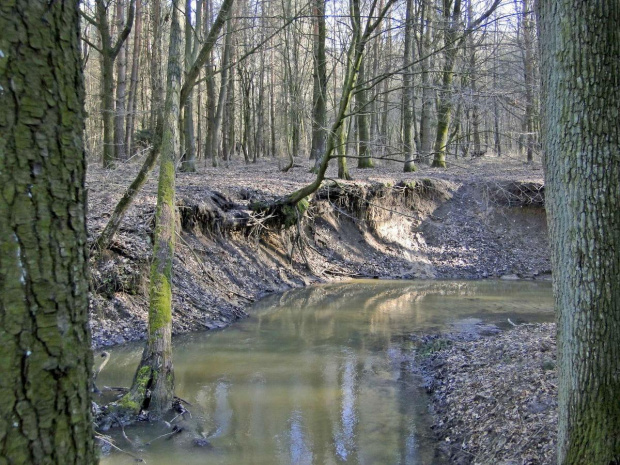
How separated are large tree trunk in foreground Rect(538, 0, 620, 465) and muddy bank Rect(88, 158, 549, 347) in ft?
25.2

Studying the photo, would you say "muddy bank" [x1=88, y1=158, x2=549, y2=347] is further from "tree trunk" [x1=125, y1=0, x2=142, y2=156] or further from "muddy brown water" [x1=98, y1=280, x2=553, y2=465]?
"tree trunk" [x1=125, y1=0, x2=142, y2=156]

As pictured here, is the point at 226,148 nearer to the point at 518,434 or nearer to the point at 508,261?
the point at 508,261

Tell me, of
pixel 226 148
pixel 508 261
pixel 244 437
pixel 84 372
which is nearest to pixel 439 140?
pixel 508 261

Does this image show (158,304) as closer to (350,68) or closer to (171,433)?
(171,433)

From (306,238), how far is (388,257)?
3394 millimetres

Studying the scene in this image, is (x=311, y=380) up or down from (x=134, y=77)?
down

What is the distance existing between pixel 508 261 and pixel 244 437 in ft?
51.0

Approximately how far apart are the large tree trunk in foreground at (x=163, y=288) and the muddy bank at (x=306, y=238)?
10.7 ft

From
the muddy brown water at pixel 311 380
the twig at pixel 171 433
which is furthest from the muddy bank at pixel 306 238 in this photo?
the twig at pixel 171 433

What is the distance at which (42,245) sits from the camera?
5.46ft

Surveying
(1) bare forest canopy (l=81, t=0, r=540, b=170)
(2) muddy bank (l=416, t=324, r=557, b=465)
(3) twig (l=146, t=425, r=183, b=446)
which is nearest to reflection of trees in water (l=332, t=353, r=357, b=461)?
(2) muddy bank (l=416, t=324, r=557, b=465)

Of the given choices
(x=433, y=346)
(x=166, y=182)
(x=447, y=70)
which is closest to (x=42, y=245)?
(x=166, y=182)

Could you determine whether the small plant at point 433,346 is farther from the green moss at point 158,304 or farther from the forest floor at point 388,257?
the green moss at point 158,304

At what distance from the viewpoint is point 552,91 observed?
4070 millimetres
